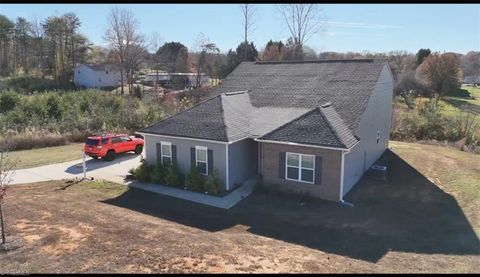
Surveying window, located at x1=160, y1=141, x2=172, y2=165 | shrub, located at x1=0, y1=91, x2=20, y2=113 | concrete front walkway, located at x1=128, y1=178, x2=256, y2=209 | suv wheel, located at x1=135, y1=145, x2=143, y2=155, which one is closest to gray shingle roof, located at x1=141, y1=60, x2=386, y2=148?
window, located at x1=160, y1=141, x2=172, y2=165

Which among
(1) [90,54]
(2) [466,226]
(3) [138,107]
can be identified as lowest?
(2) [466,226]

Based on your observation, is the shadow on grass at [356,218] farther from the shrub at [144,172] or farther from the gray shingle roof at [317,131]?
the gray shingle roof at [317,131]

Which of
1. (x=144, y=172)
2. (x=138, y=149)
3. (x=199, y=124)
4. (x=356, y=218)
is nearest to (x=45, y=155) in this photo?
(x=138, y=149)

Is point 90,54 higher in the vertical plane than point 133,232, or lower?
higher

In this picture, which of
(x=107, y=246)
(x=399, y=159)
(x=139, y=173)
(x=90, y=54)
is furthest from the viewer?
(x=90, y=54)

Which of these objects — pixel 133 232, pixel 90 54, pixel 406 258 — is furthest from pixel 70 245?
pixel 90 54

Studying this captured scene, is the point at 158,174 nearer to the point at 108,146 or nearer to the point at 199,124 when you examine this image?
the point at 199,124

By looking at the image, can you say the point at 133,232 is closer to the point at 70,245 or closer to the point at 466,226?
the point at 70,245

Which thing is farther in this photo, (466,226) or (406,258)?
(466,226)
